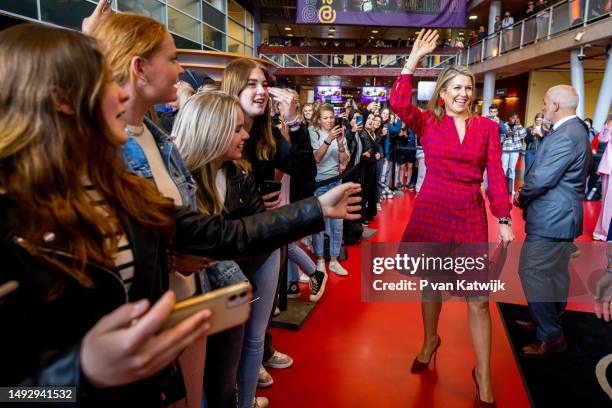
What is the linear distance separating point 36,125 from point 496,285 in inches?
150

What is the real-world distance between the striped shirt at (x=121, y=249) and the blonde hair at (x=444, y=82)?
1903mm

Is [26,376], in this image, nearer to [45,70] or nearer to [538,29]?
[45,70]

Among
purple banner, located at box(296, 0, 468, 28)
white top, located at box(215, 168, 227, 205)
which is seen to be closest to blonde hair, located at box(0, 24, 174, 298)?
white top, located at box(215, 168, 227, 205)

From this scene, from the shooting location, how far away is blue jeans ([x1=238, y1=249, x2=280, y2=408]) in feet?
5.82

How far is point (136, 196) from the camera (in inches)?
34.2

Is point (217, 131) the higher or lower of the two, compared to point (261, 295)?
higher

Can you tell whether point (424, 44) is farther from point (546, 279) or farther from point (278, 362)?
point (278, 362)

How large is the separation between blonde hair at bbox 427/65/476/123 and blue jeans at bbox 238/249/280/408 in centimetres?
127

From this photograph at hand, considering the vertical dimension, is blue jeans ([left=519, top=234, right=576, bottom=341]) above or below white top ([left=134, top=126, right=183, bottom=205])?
below

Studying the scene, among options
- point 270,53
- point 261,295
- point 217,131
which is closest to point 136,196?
point 217,131

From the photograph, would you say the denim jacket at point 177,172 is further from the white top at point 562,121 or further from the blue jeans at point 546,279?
the white top at point 562,121

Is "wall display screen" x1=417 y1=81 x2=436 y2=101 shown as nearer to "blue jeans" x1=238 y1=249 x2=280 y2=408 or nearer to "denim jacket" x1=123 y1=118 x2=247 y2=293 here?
"blue jeans" x1=238 y1=249 x2=280 y2=408

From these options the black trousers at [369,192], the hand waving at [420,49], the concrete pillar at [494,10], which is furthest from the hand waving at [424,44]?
the concrete pillar at [494,10]

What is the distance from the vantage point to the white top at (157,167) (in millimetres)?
1192
